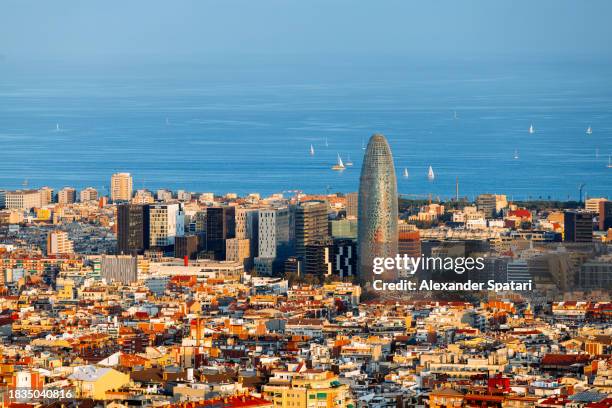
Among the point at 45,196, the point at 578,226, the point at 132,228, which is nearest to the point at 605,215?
the point at 578,226

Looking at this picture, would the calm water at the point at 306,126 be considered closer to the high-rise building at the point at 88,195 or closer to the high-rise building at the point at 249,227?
the high-rise building at the point at 88,195

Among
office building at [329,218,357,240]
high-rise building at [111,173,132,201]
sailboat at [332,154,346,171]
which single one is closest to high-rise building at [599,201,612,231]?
office building at [329,218,357,240]

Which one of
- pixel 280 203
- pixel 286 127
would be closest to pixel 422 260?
pixel 280 203

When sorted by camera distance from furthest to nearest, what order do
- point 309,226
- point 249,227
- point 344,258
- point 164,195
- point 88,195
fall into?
point 88,195
point 164,195
point 249,227
point 309,226
point 344,258

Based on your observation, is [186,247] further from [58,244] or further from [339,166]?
[339,166]

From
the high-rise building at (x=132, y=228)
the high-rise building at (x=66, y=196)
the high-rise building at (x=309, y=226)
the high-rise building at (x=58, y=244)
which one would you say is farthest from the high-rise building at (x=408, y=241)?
the high-rise building at (x=66, y=196)

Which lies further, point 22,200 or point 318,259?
point 22,200

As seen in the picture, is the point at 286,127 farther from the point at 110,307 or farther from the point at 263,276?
the point at 110,307
